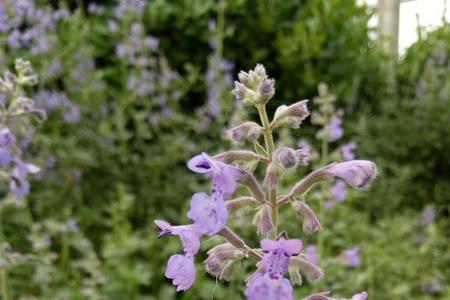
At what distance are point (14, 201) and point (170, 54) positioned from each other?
3.48 m

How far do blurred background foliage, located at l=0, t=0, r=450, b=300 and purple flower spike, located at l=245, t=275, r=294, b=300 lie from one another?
846 mm

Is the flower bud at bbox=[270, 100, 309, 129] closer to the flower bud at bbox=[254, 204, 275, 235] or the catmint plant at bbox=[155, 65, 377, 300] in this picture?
the catmint plant at bbox=[155, 65, 377, 300]

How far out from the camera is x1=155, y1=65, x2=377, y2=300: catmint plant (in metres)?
0.96

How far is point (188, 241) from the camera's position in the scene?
3.40 feet

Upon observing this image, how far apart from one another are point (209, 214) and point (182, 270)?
118 mm

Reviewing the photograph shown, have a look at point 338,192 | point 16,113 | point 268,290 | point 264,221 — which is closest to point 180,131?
point 338,192

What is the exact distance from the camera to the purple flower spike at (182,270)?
39.6 inches

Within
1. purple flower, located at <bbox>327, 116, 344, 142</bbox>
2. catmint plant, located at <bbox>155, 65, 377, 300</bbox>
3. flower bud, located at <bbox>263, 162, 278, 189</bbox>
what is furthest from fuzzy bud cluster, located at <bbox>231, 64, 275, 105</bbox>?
purple flower, located at <bbox>327, 116, 344, 142</bbox>

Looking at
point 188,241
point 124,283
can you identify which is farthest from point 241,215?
point 124,283

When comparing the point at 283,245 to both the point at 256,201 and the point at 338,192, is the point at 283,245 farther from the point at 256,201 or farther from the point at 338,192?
the point at 338,192

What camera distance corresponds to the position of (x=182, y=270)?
A: 3.31ft

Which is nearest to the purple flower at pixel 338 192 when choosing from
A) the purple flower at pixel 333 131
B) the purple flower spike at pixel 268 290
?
the purple flower at pixel 333 131

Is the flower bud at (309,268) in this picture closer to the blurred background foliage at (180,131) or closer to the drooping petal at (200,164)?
the drooping petal at (200,164)

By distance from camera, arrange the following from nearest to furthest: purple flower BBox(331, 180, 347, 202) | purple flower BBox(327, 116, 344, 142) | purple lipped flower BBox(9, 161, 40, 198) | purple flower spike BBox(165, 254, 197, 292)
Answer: purple flower spike BBox(165, 254, 197, 292) < purple lipped flower BBox(9, 161, 40, 198) < purple flower BBox(327, 116, 344, 142) < purple flower BBox(331, 180, 347, 202)
